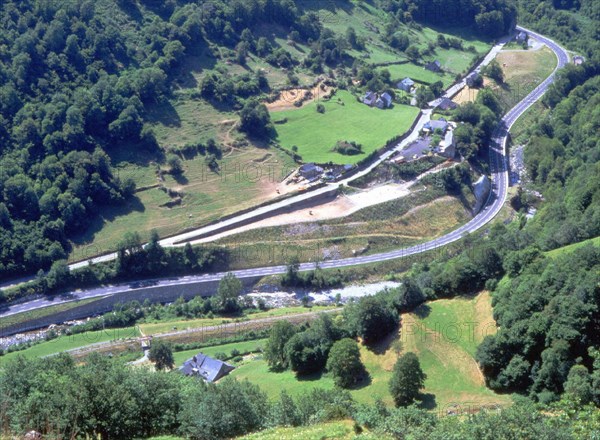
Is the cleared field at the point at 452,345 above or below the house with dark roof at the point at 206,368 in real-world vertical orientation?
above

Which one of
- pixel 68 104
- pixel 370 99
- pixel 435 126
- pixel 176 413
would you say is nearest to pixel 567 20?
pixel 370 99

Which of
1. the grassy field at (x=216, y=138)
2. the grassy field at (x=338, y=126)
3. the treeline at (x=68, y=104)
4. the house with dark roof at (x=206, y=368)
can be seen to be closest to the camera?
the house with dark roof at (x=206, y=368)

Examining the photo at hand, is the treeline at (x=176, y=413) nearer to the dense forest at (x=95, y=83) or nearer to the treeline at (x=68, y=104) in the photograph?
the treeline at (x=68, y=104)

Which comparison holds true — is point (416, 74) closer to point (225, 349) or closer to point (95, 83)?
point (95, 83)

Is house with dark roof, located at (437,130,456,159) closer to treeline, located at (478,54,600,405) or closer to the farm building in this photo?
the farm building

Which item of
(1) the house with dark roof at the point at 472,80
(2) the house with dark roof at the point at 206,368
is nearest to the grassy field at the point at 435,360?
(2) the house with dark roof at the point at 206,368

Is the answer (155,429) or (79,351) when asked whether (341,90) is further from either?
(155,429)

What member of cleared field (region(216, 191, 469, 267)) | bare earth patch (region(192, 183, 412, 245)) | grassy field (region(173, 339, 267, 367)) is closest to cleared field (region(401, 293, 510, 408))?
grassy field (region(173, 339, 267, 367))

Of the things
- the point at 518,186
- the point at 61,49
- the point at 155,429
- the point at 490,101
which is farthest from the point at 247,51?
the point at 155,429
